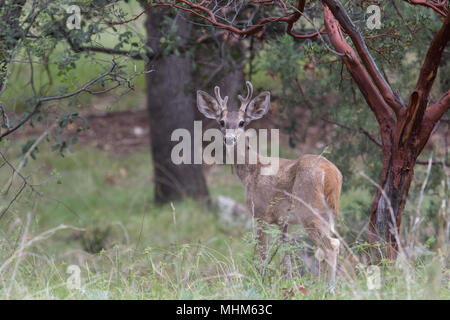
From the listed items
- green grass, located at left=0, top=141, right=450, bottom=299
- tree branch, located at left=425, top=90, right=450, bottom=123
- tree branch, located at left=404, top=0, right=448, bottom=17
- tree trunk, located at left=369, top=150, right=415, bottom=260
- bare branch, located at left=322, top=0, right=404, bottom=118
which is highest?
tree branch, located at left=404, top=0, right=448, bottom=17

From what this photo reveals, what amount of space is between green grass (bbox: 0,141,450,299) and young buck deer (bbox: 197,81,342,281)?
336 millimetres

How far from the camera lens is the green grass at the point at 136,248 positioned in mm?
4172

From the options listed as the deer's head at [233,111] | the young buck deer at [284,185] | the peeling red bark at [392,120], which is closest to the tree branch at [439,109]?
the peeling red bark at [392,120]

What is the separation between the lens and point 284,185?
5973 mm

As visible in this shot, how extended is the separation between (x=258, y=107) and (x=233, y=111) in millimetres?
278

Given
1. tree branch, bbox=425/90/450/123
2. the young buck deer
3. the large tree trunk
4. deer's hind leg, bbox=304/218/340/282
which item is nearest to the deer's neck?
the young buck deer

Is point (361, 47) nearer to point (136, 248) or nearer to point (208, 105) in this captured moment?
point (208, 105)

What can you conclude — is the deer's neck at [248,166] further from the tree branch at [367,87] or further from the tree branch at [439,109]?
the tree branch at [439,109]

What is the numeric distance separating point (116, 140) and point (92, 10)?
429 inches

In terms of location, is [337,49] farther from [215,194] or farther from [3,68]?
[215,194]

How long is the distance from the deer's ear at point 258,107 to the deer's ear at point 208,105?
0.31 metres

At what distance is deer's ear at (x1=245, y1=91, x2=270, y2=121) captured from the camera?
20.4 feet

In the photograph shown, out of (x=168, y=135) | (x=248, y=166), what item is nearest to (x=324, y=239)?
(x=248, y=166)

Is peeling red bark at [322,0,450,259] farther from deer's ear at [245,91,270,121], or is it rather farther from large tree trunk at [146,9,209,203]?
large tree trunk at [146,9,209,203]
